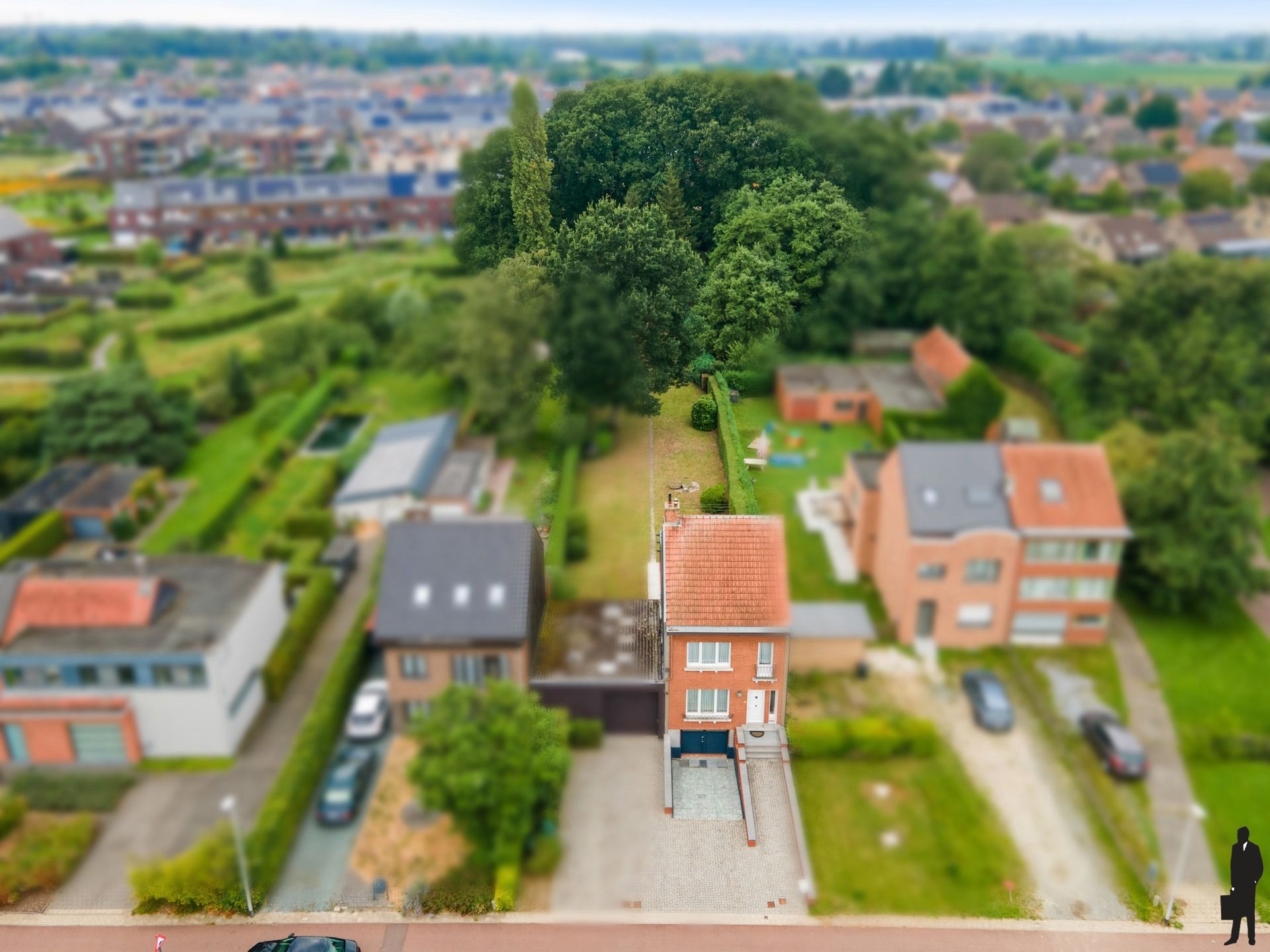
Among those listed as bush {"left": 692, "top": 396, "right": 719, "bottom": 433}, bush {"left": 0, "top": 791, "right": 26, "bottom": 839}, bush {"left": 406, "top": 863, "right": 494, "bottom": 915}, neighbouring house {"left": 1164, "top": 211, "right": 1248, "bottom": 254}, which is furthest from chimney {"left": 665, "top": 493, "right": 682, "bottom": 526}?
neighbouring house {"left": 1164, "top": 211, "right": 1248, "bottom": 254}

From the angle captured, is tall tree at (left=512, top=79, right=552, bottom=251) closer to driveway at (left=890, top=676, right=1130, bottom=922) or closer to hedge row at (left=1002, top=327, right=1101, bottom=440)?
driveway at (left=890, top=676, right=1130, bottom=922)

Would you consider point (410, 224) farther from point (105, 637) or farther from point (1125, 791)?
point (1125, 791)

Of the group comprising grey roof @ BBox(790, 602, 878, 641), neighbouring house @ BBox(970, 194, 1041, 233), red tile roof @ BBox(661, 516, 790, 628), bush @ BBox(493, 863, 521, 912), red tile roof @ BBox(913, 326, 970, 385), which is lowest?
grey roof @ BBox(790, 602, 878, 641)

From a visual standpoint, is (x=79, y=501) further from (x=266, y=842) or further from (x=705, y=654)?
(x=705, y=654)

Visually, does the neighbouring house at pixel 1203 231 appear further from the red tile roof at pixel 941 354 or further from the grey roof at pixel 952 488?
the grey roof at pixel 952 488

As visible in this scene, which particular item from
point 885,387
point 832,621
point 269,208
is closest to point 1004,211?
point 885,387

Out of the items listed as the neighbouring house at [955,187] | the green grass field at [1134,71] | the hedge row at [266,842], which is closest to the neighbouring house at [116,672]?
the hedge row at [266,842]
